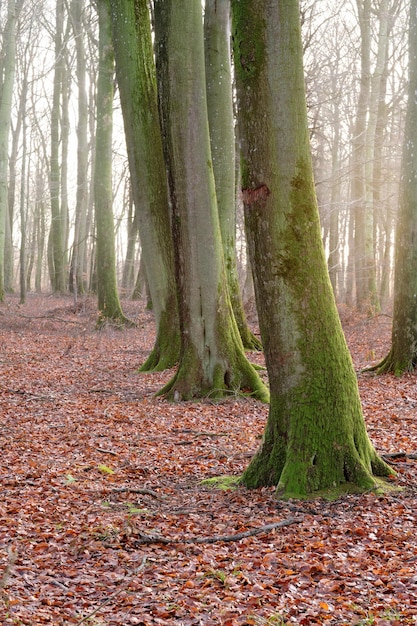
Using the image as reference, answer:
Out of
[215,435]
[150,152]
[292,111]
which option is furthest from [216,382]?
[292,111]

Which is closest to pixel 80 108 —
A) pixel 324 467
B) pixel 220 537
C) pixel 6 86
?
pixel 6 86

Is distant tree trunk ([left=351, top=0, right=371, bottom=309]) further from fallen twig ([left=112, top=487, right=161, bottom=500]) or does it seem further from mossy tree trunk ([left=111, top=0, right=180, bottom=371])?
fallen twig ([left=112, top=487, right=161, bottom=500])

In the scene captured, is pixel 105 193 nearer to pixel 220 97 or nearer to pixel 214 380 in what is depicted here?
pixel 220 97

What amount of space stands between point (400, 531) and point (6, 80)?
20.3 meters

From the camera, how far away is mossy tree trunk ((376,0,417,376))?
10336mm

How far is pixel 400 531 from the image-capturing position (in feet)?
14.5

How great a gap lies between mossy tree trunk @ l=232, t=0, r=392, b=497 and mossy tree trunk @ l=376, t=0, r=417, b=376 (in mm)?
5478

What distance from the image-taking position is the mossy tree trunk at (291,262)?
16.5ft

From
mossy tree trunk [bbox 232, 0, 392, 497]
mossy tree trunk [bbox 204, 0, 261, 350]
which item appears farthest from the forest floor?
mossy tree trunk [bbox 204, 0, 261, 350]

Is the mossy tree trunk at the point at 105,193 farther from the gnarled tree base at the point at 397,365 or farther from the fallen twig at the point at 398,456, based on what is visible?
the fallen twig at the point at 398,456

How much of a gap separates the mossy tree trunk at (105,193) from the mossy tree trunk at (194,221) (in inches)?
322

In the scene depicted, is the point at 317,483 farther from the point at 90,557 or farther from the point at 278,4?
the point at 278,4

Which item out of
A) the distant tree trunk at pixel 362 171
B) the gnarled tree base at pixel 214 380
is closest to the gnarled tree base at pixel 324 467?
the gnarled tree base at pixel 214 380

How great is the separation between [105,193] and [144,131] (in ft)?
23.1
